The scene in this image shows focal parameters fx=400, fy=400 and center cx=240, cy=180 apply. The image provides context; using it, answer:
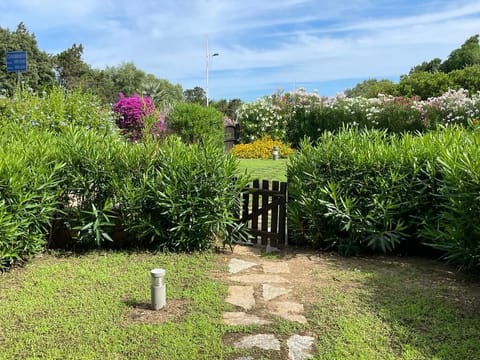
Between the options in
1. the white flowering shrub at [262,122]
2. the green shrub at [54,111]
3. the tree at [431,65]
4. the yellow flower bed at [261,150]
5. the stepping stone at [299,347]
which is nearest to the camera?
the stepping stone at [299,347]

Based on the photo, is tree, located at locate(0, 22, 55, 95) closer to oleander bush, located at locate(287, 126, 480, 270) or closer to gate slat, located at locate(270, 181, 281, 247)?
gate slat, located at locate(270, 181, 281, 247)

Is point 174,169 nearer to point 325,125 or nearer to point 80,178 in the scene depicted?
point 80,178

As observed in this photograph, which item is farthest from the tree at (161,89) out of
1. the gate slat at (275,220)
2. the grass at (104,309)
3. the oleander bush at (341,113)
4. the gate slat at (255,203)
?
the grass at (104,309)

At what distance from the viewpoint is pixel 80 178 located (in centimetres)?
402

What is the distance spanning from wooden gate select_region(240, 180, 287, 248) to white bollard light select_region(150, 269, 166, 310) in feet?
6.16

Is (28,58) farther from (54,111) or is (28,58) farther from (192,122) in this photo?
(54,111)

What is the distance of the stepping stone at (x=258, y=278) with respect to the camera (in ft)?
11.6

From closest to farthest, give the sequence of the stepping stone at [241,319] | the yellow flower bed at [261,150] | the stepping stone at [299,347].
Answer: the stepping stone at [299,347]
the stepping stone at [241,319]
the yellow flower bed at [261,150]

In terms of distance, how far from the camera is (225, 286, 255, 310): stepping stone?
304 centimetres

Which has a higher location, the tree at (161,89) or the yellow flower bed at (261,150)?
the tree at (161,89)

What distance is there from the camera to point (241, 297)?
3.18 meters

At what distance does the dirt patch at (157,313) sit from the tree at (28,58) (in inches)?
1261

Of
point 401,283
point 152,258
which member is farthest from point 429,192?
point 152,258

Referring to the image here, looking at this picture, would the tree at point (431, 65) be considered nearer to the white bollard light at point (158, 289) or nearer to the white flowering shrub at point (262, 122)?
the white flowering shrub at point (262, 122)
